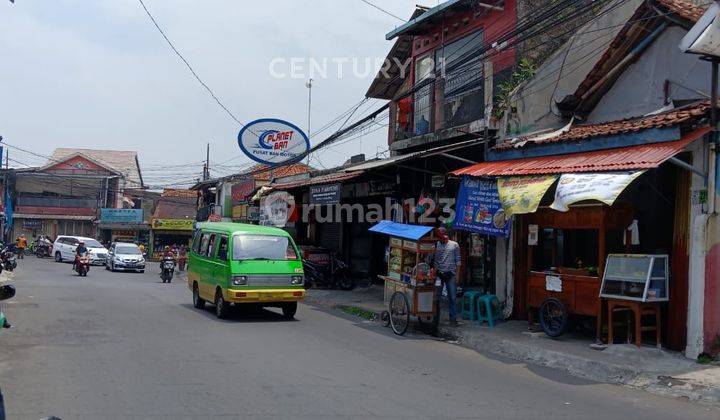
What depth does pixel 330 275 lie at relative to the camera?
70.7 feet

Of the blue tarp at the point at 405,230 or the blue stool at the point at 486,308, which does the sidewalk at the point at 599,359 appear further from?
the blue tarp at the point at 405,230

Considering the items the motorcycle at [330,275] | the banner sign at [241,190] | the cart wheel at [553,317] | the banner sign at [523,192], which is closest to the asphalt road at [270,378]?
the cart wheel at [553,317]

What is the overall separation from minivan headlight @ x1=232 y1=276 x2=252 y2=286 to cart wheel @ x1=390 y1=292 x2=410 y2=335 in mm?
3052

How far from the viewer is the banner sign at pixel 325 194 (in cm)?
1916

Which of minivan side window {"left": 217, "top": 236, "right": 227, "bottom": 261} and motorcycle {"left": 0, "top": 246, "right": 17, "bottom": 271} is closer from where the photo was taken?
minivan side window {"left": 217, "top": 236, "right": 227, "bottom": 261}

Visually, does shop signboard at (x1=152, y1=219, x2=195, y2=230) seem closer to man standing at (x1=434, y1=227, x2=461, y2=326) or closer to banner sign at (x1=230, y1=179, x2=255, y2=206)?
banner sign at (x1=230, y1=179, x2=255, y2=206)

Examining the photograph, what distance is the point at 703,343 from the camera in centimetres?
872

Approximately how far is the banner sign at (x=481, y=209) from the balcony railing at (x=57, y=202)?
51867 mm

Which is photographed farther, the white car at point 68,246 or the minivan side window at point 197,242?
the white car at point 68,246

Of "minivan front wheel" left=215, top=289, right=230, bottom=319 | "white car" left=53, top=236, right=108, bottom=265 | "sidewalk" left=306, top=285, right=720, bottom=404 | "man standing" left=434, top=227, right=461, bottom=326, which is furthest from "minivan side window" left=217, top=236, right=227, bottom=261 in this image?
"white car" left=53, top=236, right=108, bottom=265

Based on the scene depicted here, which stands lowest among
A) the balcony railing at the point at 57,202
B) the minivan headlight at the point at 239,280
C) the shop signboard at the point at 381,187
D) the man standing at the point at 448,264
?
the minivan headlight at the point at 239,280

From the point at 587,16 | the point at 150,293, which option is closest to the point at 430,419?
the point at 587,16

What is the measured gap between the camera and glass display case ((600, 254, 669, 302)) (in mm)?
9344

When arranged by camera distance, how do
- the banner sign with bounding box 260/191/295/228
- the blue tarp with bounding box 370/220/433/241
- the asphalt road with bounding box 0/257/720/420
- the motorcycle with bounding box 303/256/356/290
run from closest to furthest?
the asphalt road with bounding box 0/257/720/420, the blue tarp with bounding box 370/220/433/241, the motorcycle with bounding box 303/256/356/290, the banner sign with bounding box 260/191/295/228
